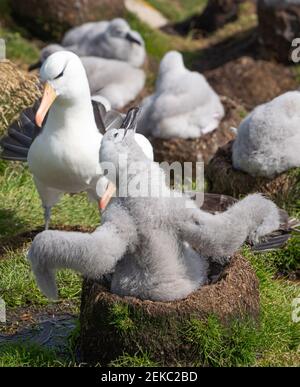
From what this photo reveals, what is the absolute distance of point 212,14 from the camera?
12992mm

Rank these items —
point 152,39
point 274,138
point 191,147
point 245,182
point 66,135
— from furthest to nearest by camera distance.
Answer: point 152,39 < point 191,147 < point 245,182 < point 274,138 < point 66,135

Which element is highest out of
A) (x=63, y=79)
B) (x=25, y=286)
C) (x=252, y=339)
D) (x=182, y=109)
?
Result: (x=63, y=79)

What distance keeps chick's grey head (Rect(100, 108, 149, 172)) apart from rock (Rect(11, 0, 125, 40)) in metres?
8.00

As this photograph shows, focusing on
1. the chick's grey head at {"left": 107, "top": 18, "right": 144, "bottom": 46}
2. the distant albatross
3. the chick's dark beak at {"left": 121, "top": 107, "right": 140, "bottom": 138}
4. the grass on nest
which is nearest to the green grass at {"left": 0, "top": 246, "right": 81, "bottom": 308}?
the distant albatross

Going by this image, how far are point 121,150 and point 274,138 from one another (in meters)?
2.33

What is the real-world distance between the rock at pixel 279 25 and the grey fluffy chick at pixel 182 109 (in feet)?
8.54

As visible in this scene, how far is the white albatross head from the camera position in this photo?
515 centimetres

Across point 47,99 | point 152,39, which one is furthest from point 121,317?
point 152,39

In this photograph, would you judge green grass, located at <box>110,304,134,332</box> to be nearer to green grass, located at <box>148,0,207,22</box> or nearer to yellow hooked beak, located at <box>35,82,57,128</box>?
yellow hooked beak, located at <box>35,82,57,128</box>

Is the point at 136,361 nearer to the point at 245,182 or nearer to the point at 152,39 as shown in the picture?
the point at 245,182

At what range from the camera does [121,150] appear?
390 centimetres

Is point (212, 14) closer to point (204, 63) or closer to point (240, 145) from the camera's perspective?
point (204, 63)

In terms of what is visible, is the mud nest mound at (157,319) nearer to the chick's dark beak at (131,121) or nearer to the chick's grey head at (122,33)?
the chick's dark beak at (131,121)

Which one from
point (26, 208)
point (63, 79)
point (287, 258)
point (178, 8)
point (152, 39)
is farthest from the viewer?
point (178, 8)
